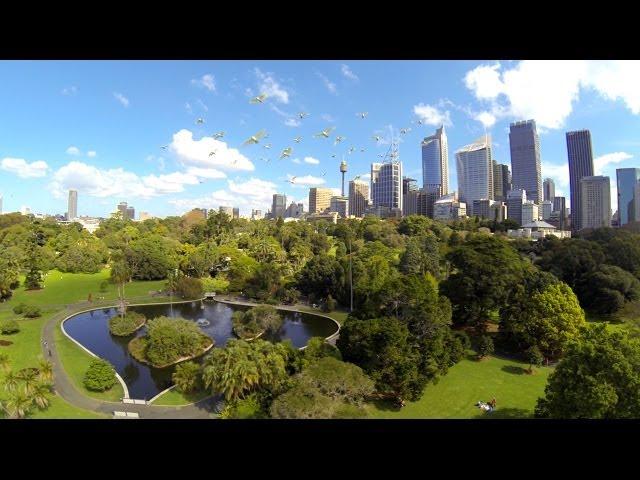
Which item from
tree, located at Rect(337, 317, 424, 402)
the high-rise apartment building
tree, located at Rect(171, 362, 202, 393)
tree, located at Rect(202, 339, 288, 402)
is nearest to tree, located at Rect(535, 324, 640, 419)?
tree, located at Rect(337, 317, 424, 402)

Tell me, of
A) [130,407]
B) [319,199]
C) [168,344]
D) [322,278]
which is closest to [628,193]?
[322,278]

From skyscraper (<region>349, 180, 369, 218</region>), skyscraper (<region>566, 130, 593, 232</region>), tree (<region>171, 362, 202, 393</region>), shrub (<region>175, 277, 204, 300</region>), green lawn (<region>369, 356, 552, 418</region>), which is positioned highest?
skyscraper (<region>349, 180, 369, 218</region>)

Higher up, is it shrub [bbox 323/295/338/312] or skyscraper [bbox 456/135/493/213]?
skyscraper [bbox 456/135/493/213]

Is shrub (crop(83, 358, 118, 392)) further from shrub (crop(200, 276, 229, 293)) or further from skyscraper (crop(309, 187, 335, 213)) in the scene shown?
skyscraper (crop(309, 187, 335, 213))

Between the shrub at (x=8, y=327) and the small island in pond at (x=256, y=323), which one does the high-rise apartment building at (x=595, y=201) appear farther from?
the shrub at (x=8, y=327)

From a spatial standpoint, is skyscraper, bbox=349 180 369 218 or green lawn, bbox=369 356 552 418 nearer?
green lawn, bbox=369 356 552 418
